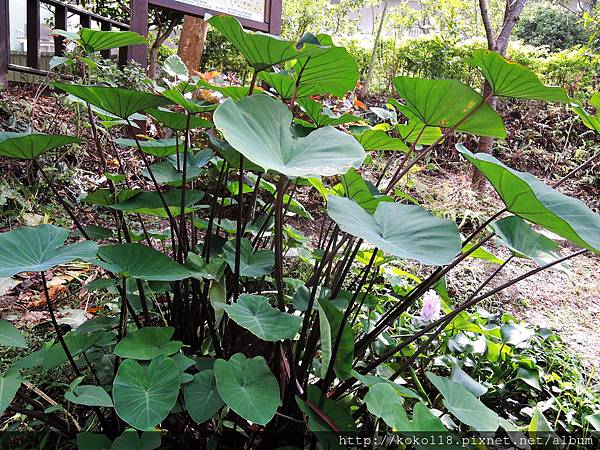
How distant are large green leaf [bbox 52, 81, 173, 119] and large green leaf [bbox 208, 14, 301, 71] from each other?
0.18 metres

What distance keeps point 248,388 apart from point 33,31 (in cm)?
290

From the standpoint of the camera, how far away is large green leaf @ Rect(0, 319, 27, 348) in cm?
75

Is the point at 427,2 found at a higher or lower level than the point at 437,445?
higher

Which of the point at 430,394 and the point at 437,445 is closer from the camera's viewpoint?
the point at 437,445

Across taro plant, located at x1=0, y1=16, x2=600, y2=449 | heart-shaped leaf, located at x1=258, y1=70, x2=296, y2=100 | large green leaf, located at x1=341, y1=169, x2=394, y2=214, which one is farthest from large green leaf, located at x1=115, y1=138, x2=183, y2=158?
large green leaf, located at x1=341, y1=169, x2=394, y2=214

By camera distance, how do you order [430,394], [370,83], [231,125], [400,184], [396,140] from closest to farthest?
[231,125], [396,140], [430,394], [400,184], [370,83]

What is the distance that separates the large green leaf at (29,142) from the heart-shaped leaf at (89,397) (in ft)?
1.50

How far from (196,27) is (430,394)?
16.1ft

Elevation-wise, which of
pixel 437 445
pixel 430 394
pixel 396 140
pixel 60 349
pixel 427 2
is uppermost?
pixel 427 2

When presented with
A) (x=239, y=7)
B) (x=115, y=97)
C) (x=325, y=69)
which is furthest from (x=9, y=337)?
(x=239, y=7)

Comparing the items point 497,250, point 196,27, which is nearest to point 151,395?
point 497,250

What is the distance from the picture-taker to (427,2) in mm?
7047

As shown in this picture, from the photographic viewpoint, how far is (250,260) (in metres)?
1.04

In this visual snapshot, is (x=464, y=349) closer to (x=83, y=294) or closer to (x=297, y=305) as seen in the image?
(x=297, y=305)
